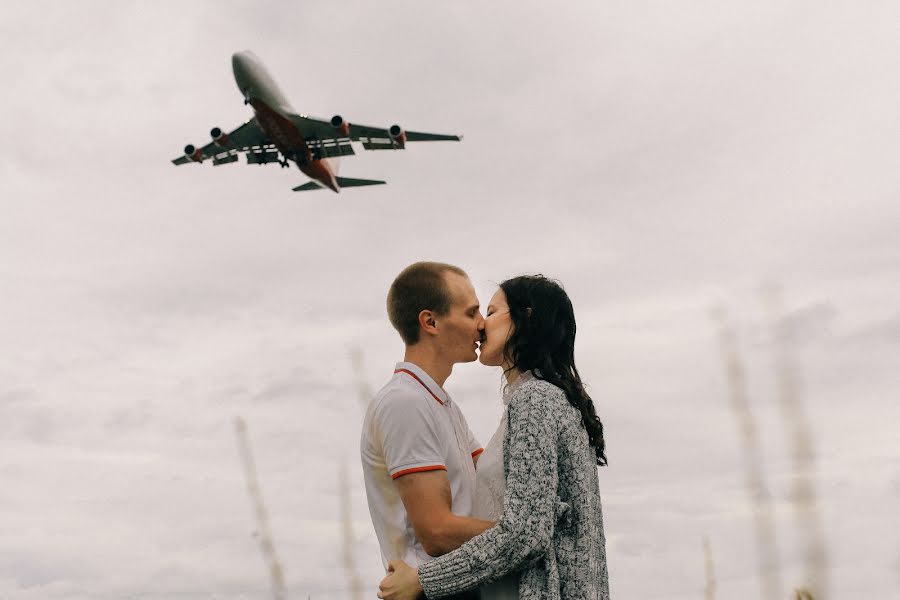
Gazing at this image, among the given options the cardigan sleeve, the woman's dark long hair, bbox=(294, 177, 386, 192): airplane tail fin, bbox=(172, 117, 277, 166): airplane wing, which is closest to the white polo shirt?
the cardigan sleeve

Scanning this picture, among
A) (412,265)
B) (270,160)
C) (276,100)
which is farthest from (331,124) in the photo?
(412,265)

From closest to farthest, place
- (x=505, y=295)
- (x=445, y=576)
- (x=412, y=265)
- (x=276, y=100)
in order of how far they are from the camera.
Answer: (x=445, y=576) < (x=505, y=295) < (x=412, y=265) < (x=276, y=100)

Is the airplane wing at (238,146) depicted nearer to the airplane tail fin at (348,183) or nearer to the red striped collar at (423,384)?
the airplane tail fin at (348,183)

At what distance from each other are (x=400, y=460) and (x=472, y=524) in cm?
34

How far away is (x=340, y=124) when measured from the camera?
24.0 m

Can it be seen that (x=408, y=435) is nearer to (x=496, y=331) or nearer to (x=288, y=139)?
(x=496, y=331)

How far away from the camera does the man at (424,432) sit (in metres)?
2.99

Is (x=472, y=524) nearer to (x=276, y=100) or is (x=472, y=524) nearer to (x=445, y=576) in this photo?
(x=445, y=576)

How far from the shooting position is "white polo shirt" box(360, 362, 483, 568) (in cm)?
308

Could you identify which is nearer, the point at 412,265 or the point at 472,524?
the point at 472,524

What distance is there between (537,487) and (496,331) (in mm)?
753

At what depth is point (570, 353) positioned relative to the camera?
335 cm

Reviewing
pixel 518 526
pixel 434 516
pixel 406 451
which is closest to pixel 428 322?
pixel 406 451

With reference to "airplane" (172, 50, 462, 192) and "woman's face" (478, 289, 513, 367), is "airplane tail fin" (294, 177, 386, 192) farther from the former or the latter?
"woman's face" (478, 289, 513, 367)
